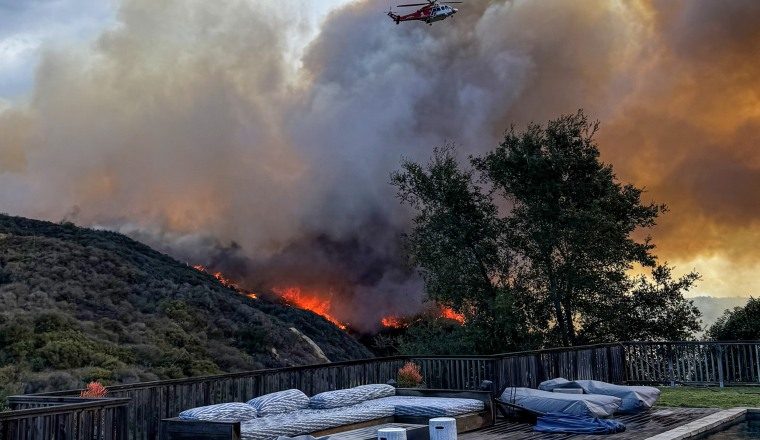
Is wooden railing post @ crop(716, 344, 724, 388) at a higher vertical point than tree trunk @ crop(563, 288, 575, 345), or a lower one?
lower

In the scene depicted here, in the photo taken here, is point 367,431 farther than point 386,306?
No

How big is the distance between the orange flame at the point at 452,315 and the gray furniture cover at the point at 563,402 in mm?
11329

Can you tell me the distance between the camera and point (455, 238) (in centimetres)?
2361

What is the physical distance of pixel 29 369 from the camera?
2311cm

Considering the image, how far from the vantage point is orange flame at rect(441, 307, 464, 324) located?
2338 centimetres

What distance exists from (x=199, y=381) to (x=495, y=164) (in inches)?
628

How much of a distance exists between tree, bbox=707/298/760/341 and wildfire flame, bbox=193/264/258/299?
3153 centimetres

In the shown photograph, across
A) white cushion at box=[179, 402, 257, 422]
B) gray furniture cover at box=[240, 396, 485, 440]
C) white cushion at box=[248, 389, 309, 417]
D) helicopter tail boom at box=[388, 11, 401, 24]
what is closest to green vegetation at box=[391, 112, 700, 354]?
helicopter tail boom at box=[388, 11, 401, 24]

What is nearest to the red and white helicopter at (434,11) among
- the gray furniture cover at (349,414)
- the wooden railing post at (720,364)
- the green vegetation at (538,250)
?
the green vegetation at (538,250)

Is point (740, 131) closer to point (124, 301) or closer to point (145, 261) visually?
point (124, 301)

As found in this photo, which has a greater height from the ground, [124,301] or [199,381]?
[124,301]

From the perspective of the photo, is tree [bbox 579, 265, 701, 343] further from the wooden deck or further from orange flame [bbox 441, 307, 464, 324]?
the wooden deck

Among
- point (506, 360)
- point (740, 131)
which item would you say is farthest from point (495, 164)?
point (506, 360)

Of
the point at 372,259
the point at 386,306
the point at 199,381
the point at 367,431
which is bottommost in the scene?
the point at 367,431
